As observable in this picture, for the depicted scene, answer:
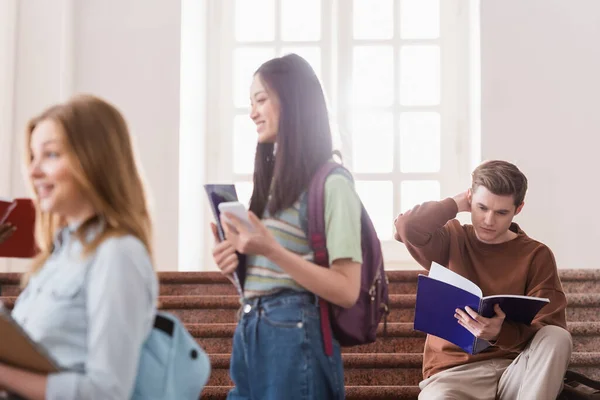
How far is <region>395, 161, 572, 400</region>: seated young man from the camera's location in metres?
3.11

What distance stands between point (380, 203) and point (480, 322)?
12.3 ft

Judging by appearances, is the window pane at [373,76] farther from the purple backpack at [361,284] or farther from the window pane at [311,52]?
the purple backpack at [361,284]

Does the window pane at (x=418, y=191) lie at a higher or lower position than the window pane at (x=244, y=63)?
lower

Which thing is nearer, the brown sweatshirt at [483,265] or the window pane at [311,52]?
the brown sweatshirt at [483,265]

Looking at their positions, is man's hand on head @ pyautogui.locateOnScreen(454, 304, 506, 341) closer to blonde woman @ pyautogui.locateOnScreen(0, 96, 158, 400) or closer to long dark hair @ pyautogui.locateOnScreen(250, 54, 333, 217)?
long dark hair @ pyautogui.locateOnScreen(250, 54, 333, 217)

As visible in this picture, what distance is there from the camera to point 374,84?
6828 millimetres

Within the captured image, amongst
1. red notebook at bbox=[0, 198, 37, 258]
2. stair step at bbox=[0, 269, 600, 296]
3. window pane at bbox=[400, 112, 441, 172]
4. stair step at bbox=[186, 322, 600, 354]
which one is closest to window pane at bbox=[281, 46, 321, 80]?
window pane at bbox=[400, 112, 441, 172]

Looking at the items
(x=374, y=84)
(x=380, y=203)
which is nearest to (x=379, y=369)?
(x=380, y=203)

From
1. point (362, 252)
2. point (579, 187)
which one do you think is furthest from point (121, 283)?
point (579, 187)

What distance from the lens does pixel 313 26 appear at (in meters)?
6.93

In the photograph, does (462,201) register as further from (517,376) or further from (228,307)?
(228,307)

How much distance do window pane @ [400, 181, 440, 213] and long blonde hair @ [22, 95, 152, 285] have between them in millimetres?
5089

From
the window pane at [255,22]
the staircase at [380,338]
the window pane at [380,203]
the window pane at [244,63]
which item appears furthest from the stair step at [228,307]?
the window pane at [255,22]

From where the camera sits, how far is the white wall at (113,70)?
19.5ft
